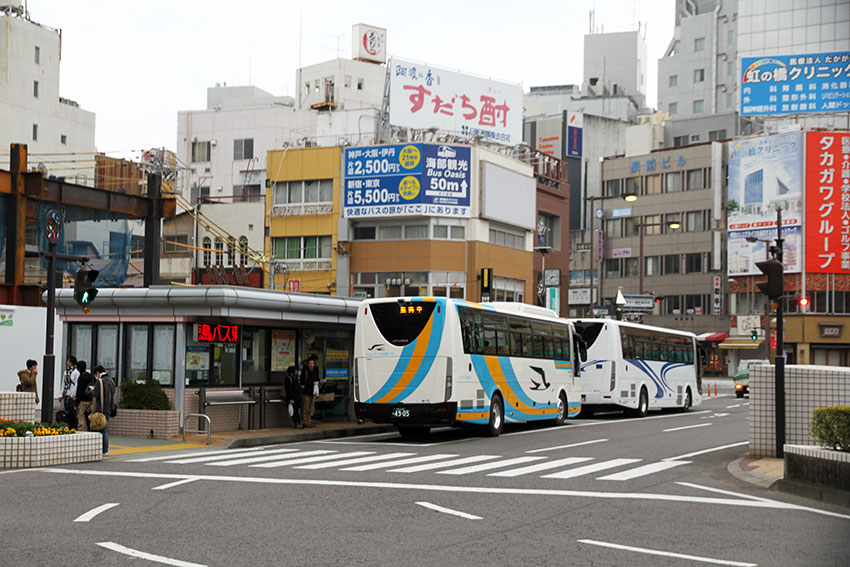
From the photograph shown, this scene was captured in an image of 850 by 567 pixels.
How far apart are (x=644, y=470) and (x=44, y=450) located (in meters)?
10.4

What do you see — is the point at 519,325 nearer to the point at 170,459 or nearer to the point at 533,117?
the point at 170,459

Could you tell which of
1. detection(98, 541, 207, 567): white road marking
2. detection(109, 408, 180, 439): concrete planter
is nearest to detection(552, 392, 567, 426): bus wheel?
detection(109, 408, 180, 439): concrete planter

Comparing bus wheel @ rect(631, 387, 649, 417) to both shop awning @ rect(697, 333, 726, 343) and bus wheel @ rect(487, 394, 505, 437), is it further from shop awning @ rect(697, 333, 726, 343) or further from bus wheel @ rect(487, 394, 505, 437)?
shop awning @ rect(697, 333, 726, 343)

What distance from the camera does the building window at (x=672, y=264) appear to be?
8962 centimetres

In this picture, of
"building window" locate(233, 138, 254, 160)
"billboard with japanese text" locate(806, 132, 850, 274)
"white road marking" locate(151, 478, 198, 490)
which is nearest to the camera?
"white road marking" locate(151, 478, 198, 490)

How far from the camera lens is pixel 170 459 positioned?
19031 mm

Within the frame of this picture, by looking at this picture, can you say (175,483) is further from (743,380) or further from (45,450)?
(743,380)

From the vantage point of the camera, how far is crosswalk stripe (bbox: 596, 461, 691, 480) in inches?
640

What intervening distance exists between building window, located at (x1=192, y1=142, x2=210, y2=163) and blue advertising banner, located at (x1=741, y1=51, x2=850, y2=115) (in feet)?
142

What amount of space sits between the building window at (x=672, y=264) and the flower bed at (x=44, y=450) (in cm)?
7686

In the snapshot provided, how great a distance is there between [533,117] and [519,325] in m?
73.7

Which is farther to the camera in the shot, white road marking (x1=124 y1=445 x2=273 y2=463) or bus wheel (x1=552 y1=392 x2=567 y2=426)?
bus wheel (x1=552 y1=392 x2=567 y2=426)

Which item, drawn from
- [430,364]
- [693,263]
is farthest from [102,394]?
[693,263]

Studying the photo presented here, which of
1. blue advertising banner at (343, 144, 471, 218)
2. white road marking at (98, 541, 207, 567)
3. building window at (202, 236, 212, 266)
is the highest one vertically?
blue advertising banner at (343, 144, 471, 218)
